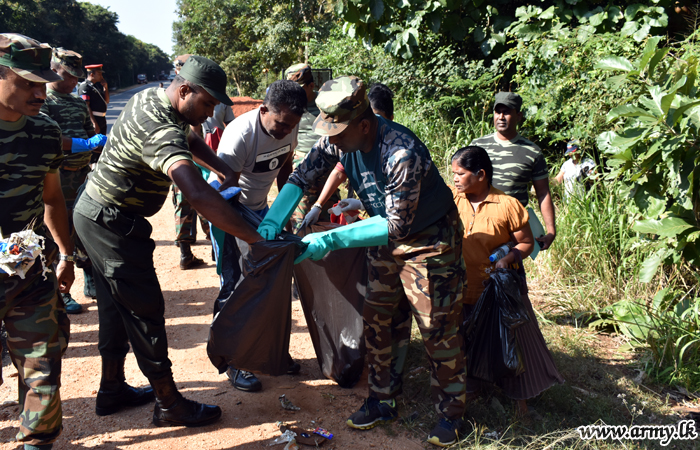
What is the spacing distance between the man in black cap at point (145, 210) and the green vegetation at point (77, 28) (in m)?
34.6

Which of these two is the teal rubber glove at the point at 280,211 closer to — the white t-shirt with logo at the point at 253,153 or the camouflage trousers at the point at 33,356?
the white t-shirt with logo at the point at 253,153

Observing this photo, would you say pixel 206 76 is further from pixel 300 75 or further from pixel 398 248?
pixel 300 75

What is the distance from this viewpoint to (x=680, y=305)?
394cm

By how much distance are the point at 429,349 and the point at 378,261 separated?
59 centimetres

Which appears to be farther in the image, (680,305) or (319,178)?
(680,305)

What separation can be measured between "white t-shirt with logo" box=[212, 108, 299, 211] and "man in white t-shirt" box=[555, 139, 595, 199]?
3.26 m

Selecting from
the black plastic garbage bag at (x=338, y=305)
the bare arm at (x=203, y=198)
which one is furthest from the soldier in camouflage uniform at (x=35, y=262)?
the black plastic garbage bag at (x=338, y=305)

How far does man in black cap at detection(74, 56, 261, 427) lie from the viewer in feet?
8.18

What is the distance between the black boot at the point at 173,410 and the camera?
297cm

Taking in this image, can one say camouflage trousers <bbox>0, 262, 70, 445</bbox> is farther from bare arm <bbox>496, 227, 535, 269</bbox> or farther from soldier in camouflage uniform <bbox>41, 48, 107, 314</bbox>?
bare arm <bbox>496, 227, 535, 269</bbox>

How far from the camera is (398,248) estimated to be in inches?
112

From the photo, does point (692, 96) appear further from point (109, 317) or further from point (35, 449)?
point (35, 449)

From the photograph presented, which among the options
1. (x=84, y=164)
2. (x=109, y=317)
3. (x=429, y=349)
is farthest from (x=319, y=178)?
(x=84, y=164)

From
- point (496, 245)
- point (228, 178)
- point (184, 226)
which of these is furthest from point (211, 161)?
point (184, 226)
